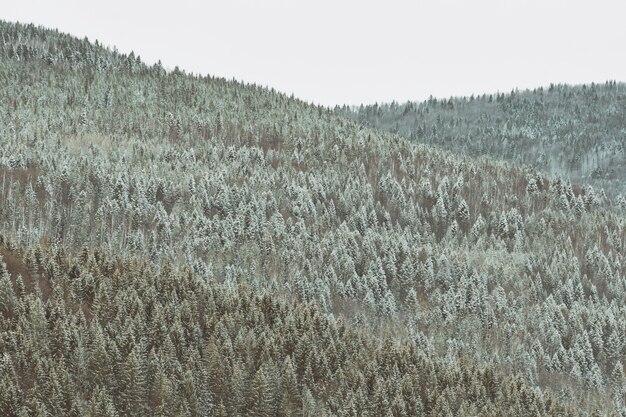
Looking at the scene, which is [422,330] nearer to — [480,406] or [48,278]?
[480,406]

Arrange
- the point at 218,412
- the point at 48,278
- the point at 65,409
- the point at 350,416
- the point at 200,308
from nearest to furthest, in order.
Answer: the point at 65,409, the point at 218,412, the point at 350,416, the point at 48,278, the point at 200,308

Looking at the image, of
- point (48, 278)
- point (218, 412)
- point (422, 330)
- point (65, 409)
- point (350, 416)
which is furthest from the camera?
point (422, 330)

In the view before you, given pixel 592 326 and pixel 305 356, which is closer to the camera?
pixel 305 356

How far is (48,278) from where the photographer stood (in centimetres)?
9788

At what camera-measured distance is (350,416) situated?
89.2 m

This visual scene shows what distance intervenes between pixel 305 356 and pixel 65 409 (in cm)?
3299

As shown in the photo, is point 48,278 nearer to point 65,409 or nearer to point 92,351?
point 92,351

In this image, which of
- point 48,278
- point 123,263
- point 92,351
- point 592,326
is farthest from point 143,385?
point 592,326

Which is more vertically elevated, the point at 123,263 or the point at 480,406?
the point at 123,263

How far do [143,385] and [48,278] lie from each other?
74.3 ft

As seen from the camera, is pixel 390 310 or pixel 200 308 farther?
pixel 390 310

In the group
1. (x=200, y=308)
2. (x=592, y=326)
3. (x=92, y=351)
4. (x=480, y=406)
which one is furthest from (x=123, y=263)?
(x=592, y=326)

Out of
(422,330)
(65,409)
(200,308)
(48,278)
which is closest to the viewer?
(65,409)

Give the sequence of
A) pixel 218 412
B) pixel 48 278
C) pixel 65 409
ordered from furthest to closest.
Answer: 1. pixel 48 278
2. pixel 218 412
3. pixel 65 409
